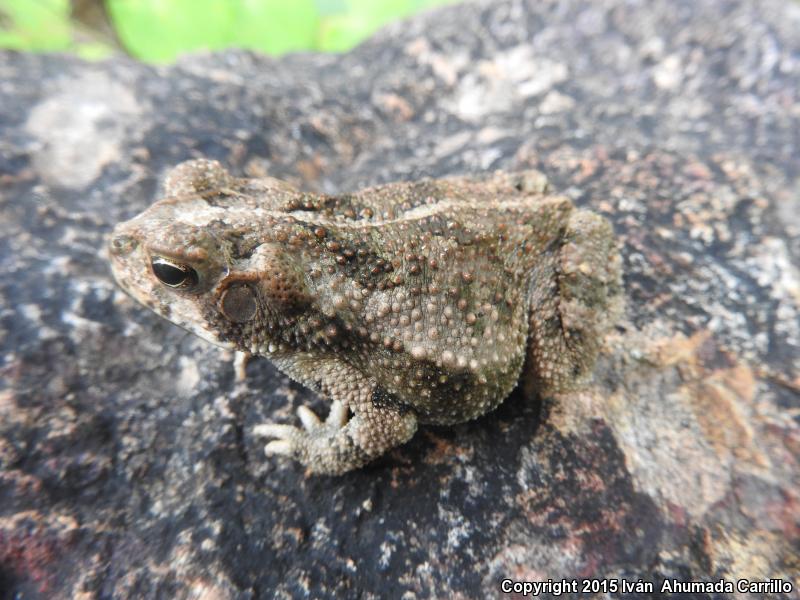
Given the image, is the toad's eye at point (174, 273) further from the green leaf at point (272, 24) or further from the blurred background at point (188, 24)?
the green leaf at point (272, 24)

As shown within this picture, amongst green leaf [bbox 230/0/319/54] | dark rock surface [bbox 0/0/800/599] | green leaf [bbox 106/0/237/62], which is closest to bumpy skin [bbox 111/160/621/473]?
dark rock surface [bbox 0/0/800/599]

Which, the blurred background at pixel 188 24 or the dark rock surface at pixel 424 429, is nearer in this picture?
the dark rock surface at pixel 424 429

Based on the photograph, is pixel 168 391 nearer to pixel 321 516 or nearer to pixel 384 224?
pixel 321 516

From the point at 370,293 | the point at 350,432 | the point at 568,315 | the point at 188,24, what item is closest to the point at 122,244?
the point at 370,293

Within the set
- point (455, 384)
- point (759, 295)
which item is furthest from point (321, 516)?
point (759, 295)

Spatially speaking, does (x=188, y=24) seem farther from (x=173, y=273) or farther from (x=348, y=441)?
(x=348, y=441)

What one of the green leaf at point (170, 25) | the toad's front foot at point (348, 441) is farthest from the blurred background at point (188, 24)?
the toad's front foot at point (348, 441)

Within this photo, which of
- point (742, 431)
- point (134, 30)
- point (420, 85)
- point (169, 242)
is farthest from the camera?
point (134, 30)
